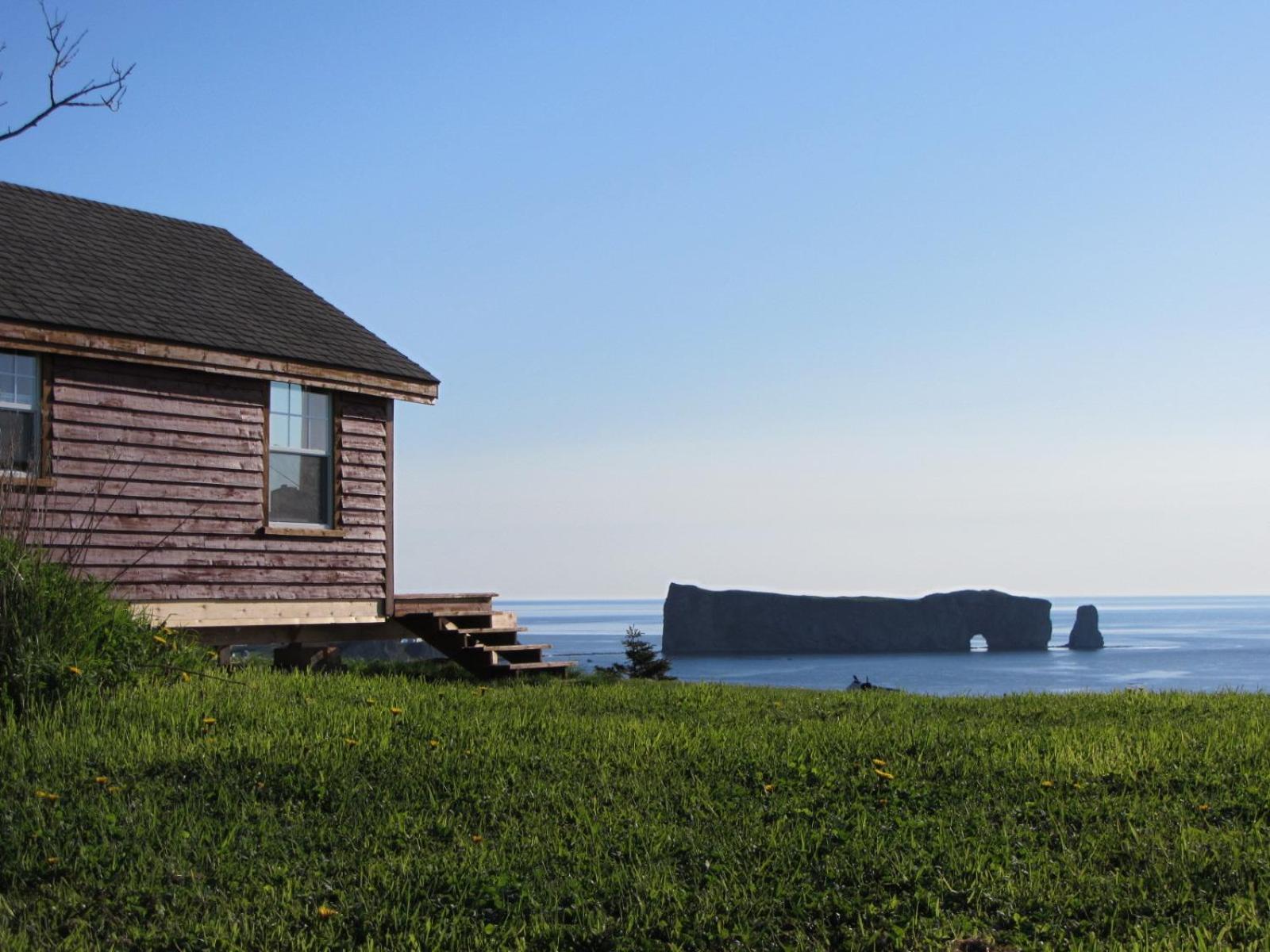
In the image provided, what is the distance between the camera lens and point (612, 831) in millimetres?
7352

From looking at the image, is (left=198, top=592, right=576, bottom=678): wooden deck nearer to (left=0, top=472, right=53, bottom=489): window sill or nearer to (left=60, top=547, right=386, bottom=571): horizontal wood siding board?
(left=60, top=547, right=386, bottom=571): horizontal wood siding board

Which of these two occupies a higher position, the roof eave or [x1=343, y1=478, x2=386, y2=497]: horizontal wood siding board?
the roof eave

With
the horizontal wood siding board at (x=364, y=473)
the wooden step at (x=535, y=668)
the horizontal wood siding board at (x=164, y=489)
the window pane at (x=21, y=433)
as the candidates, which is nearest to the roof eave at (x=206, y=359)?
the window pane at (x=21, y=433)

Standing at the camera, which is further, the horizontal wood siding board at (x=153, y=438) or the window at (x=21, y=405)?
the horizontal wood siding board at (x=153, y=438)

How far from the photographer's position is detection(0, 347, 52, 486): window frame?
14.7 m

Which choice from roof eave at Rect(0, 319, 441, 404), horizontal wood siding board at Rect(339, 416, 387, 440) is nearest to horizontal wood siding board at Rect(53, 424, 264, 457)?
roof eave at Rect(0, 319, 441, 404)

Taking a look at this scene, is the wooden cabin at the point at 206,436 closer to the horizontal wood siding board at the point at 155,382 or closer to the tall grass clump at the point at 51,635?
the horizontal wood siding board at the point at 155,382

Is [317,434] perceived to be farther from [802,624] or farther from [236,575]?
[802,624]

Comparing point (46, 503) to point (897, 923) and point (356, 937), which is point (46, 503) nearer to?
point (356, 937)

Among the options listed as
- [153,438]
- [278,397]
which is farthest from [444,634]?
[153,438]

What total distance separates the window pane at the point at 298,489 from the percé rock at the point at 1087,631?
6488 inches

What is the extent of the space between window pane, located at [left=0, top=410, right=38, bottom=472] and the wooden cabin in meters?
0.02

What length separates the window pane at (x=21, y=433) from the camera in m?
14.5

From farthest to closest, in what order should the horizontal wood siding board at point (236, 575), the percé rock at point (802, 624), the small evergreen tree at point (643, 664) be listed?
the percé rock at point (802, 624) < the small evergreen tree at point (643, 664) < the horizontal wood siding board at point (236, 575)
